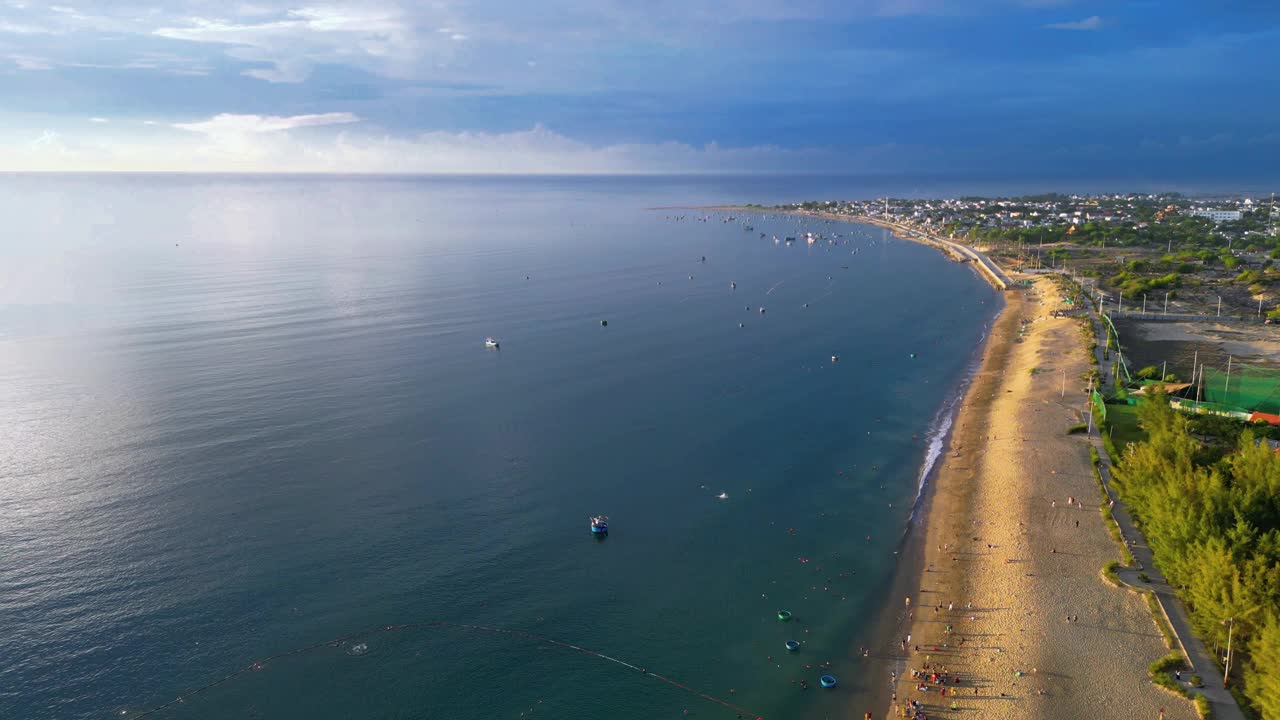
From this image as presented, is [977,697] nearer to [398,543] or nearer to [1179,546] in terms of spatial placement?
[1179,546]

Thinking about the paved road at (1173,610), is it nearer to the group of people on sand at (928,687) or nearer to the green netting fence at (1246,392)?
the group of people on sand at (928,687)

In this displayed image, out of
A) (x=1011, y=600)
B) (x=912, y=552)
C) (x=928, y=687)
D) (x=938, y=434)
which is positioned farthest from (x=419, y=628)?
(x=938, y=434)

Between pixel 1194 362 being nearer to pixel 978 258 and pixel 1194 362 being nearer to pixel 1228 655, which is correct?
pixel 1228 655

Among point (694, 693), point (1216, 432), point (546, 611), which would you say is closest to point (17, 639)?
point (546, 611)

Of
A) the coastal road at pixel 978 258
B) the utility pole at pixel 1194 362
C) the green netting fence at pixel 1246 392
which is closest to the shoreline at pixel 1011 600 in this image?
the green netting fence at pixel 1246 392

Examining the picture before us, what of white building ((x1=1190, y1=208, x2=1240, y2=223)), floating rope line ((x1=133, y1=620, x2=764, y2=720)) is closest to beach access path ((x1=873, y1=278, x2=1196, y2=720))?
floating rope line ((x1=133, y1=620, x2=764, y2=720))

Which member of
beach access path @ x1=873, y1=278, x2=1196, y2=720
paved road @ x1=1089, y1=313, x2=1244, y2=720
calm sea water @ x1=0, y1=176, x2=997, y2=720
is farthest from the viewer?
calm sea water @ x1=0, y1=176, x2=997, y2=720

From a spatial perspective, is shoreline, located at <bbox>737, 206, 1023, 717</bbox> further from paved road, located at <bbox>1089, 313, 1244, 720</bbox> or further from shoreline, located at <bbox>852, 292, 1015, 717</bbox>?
paved road, located at <bbox>1089, 313, 1244, 720</bbox>
